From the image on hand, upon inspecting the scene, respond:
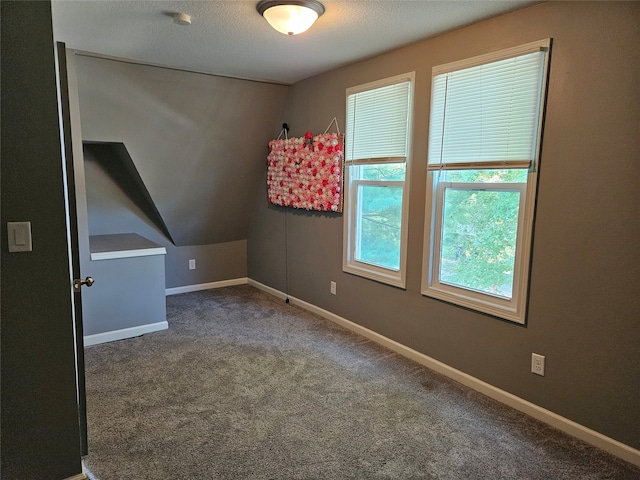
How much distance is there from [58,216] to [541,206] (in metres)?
2.33

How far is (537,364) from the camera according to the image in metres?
2.33

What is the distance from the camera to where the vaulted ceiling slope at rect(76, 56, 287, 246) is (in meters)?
3.39

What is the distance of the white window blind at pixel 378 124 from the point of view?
3.00 m

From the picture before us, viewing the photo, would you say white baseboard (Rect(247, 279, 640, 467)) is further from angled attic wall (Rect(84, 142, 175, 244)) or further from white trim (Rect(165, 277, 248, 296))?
angled attic wall (Rect(84, 142, 175, 244))

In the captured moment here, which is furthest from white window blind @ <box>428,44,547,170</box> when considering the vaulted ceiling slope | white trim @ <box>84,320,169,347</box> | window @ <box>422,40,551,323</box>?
white trim @ <box>84,320,169,347</box>

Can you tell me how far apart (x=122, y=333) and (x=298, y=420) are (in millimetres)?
1935

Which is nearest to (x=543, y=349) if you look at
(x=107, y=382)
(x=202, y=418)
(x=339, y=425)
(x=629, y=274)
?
(x=629, y=274)

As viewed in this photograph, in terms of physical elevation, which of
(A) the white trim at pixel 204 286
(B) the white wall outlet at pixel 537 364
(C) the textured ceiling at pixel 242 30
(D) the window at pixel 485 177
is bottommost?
A: (A) the white trim at pixel 204 286

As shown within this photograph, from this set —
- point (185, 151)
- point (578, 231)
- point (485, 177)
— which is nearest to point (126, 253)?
point (185, 151)

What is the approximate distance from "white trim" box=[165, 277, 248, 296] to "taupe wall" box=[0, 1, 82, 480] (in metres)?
3.14

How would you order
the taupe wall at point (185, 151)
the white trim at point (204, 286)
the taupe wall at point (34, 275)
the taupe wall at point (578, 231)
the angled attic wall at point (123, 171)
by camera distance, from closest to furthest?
the taupe wall at point (34, 275) < the taupe wall at point (578, 231) < the taupe wall at point (185, 151) < the angled attic wall at point (123, 171) < the white trim at point (204, 286)

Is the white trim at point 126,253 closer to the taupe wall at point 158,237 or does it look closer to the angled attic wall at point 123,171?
the angled attic wall at point 123,171

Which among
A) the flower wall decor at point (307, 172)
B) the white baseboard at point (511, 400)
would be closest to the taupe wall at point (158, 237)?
the flower wall decor at point (307, 172)

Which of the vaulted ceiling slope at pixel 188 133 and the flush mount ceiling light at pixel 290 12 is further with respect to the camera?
the vaulted ceiling slope at pixel 188 133
